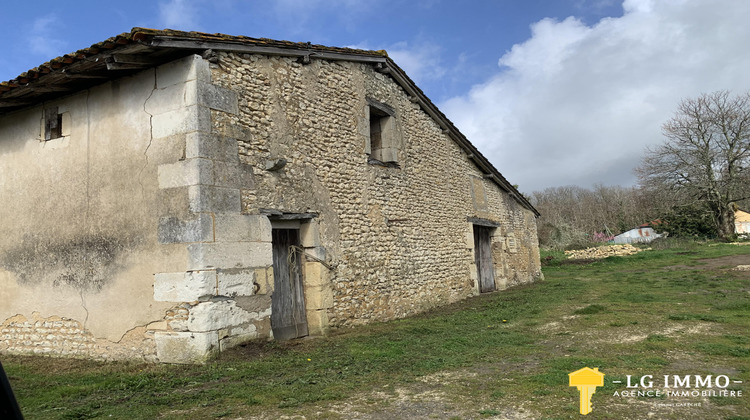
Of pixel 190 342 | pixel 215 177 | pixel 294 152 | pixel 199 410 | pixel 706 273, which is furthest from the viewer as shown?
pixel 706 273

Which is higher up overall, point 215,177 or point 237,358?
point 215,177

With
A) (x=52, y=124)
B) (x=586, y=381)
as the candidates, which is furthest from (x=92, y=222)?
(x=586, y=381)

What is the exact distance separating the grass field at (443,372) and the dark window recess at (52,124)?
3.33 metres

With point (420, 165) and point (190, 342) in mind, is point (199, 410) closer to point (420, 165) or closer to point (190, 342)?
point (190, 342)

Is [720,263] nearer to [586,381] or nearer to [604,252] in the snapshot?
[604,252]

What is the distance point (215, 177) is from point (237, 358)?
2244 millimetres

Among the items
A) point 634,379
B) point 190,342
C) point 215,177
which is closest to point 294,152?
point 215,177

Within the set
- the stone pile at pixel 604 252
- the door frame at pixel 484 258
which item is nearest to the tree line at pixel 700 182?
the stone pile at pixel 604 252

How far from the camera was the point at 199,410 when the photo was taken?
3.77 metres

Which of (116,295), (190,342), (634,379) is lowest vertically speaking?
(634,379)

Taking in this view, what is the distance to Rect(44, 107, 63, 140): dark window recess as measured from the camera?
7.11 meters

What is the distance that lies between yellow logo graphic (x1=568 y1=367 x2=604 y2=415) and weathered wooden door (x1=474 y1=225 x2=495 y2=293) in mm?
9049

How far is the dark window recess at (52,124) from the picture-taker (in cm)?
711

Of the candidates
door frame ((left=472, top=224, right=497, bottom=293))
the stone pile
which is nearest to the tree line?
the stone pile
